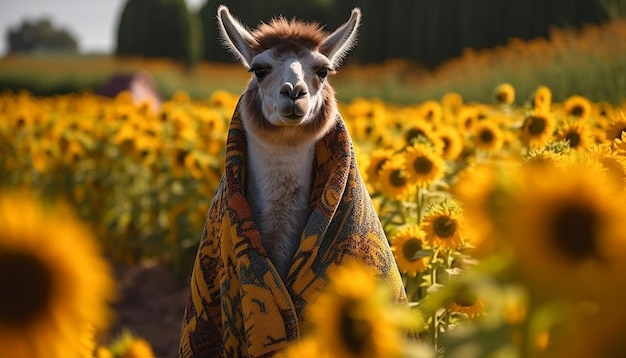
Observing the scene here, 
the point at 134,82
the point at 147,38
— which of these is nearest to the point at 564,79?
the point at 134,82

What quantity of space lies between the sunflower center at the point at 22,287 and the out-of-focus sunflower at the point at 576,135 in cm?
262

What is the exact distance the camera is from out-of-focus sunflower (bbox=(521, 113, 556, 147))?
343 cm

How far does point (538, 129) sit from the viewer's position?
3.45 metres

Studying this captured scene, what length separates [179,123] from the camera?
5.76 m

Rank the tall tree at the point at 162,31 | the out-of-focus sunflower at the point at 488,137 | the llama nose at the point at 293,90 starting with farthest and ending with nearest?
the tall tree at the point at 162,31 → the out-of-focus sunflower at the point at 488,137 → the llama nose at the point at 293,90

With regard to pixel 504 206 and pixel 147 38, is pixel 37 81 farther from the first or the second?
pixel 504 206

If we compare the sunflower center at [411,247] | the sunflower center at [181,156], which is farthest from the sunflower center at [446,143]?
the sunflower center at [181,156]

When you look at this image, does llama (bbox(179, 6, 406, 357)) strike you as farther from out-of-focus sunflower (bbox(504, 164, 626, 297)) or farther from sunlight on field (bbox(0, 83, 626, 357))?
out-of-focus sunflower (bbox(504, 164, 626, 297))

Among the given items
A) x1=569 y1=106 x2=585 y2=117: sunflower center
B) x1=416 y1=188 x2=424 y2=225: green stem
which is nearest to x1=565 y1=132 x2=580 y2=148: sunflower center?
x1=416 y1=188 x2=424 y2=225: green stem

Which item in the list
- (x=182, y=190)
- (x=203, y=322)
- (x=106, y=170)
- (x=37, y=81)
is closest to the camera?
(x=203, y=322)

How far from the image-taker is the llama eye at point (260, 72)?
2.77 meters

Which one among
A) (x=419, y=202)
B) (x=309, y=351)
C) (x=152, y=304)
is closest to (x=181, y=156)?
(x=152, y=304)

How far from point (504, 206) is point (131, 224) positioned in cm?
599

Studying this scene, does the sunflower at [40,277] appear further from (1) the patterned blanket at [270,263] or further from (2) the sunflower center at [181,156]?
(2) the sunflower center at [181,156]
